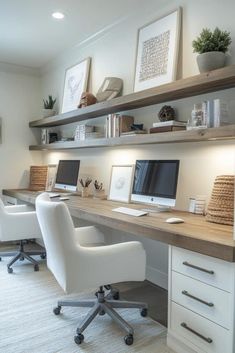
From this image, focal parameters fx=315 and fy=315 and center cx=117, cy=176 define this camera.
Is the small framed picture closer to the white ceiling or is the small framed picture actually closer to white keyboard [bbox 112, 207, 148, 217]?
white keyboard [bbox 112, 207, 148, 217]

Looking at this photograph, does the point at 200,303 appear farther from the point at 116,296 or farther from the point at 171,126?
the point at 171,126

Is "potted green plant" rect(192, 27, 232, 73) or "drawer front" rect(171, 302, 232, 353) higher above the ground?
"potted green plant" rect(192, 27, 232, 73)

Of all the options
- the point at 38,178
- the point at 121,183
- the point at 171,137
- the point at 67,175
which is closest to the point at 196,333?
the point at 171,137

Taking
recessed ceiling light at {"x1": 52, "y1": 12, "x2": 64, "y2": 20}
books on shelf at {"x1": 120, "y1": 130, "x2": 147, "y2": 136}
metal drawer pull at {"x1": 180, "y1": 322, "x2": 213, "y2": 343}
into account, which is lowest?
metal drawer pull at {"x1": 180, "y1": 322, "x2": 213, "y2": 343}

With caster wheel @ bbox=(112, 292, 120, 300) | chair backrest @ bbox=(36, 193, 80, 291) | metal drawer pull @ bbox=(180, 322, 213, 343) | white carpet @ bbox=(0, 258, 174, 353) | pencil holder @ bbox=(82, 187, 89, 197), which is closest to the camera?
metal drawer pull @ bbox=(180, 322, 213, 343)

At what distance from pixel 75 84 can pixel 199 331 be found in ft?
10.5

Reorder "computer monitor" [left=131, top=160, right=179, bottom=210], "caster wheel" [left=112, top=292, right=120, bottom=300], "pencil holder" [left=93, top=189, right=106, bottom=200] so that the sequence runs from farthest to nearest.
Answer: "pencil holder" [left=93, top=189, right=106, bottom=200] → "caster wheel" [left=112, top=292, right=120, bottom=300] → "computer monitor" [left=131, top=160, right=179, bottom=210]

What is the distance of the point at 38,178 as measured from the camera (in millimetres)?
4574

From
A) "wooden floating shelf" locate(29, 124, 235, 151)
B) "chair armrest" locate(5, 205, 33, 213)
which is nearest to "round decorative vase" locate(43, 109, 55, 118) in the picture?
"wooden floating shelf" locate(29, 124, 235, 151)

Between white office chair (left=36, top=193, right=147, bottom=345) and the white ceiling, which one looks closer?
white office chair (left=36, top=193, right=147, bottom=345)

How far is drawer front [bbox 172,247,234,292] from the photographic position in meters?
1.61

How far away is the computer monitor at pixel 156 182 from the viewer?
8.12 feet

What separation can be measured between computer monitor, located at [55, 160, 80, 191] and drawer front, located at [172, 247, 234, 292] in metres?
2.04

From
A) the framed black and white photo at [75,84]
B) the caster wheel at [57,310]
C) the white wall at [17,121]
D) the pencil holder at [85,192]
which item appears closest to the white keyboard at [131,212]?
the caster wheel at [57,310]
